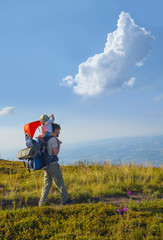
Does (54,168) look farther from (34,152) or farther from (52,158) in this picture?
(34,152)

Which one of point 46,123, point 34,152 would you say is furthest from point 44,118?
point 34,152

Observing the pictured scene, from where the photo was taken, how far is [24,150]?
4.55 meters

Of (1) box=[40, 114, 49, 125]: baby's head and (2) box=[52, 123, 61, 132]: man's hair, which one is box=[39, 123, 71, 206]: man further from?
(1) box=[40, 114, 49, 125]: baby's head

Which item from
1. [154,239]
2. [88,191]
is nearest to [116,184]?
[88,191]

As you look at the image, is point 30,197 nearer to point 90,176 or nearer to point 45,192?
point 45,192

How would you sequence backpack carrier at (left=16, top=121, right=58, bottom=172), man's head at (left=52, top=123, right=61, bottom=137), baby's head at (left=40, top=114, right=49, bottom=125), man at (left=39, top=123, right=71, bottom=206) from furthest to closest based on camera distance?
1. man's head at (left=52, top=123, right=61, bottom=137)
2. baby's head at (left=40, top=114, right=49, bottom=125)
3. man at (left=39, top=123, right=71, bottom=206)
4. backpack carrier at (left=16, top=121, right=58, bottom=172)

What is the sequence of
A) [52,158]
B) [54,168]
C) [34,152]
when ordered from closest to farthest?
[34,152] → [52,158] → [54,168]

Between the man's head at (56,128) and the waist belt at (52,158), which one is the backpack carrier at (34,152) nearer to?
the waist belt at (52,158)

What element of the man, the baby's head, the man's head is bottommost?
the man

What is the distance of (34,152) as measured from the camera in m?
4.47

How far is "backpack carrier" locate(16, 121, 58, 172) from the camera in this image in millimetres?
4469

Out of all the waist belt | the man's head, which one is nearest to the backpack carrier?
the waist belt

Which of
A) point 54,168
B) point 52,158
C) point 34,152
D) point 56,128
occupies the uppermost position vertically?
point 56,128

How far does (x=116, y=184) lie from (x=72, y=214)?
3.42 meters
